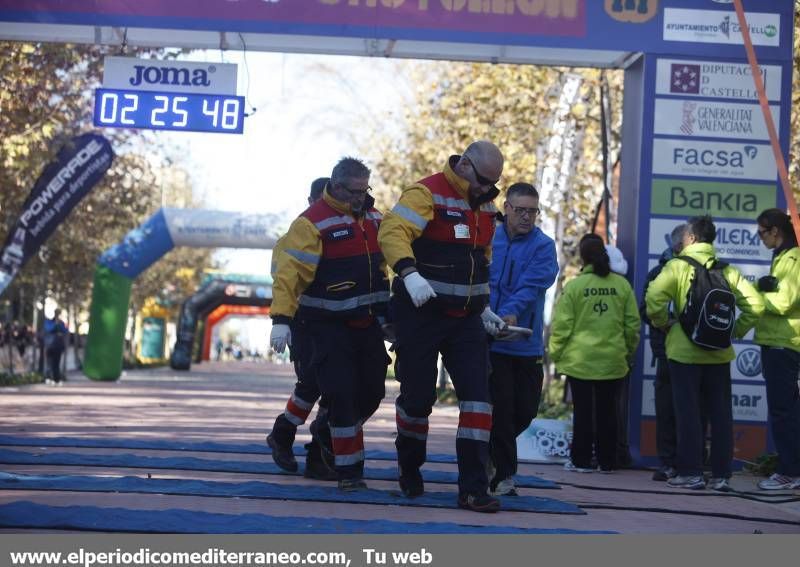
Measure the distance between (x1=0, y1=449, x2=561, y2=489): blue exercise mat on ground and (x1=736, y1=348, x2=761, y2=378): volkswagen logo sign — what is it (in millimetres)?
3197

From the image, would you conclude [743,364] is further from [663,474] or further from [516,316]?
[516,316]

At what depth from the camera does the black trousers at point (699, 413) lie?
1074 cm

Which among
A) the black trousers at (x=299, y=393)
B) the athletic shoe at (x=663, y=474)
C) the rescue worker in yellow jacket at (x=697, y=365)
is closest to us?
the black trousers at (x=299, y=393)

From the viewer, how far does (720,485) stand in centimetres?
1077

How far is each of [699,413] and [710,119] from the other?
385 centimetres

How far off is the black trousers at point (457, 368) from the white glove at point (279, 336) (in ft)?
2.63

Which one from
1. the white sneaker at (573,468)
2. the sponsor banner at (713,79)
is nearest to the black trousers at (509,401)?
the white sneaker at (573,468)

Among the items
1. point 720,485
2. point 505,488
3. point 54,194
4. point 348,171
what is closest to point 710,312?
point 720,485

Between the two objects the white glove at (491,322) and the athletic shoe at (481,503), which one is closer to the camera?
the athletic shoe at (481,503)

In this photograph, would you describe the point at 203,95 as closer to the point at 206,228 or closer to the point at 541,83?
the point at 541,83

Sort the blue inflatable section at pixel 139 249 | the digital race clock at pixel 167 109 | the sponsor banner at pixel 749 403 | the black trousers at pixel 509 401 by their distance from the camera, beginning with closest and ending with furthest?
the black trousers at pixel 509 401 < the sponsor banner at pixel 749 403 < the digital race clock at pixel 167 109 < the blue inflatable section at pixel 139 249

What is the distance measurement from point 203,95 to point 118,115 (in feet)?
2.89

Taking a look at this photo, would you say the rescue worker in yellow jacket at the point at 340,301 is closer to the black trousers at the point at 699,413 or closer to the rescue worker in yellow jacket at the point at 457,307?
the rescue worker in yellow jacket at the point at 457,307

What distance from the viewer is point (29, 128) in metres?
24.9
